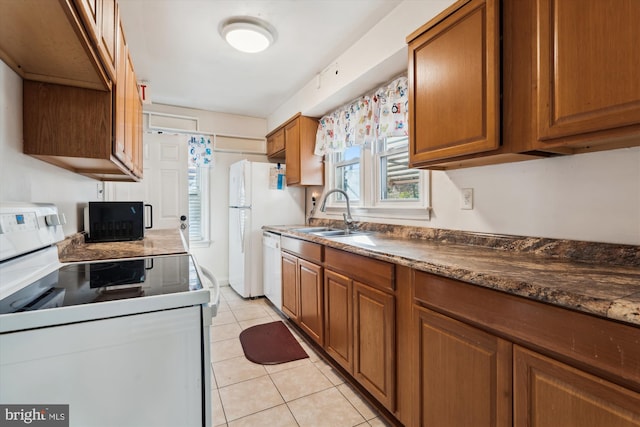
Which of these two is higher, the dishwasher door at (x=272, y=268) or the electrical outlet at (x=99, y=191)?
the electrical outlet at (x=99, y=191)

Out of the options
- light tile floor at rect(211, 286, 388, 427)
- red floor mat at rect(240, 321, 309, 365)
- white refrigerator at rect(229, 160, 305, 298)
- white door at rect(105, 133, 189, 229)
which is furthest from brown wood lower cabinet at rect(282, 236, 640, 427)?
white door at rect(105, 133, 189, 229)

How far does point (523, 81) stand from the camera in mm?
1182

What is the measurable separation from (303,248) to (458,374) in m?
1.49

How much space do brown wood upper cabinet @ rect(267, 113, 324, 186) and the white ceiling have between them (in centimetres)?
39

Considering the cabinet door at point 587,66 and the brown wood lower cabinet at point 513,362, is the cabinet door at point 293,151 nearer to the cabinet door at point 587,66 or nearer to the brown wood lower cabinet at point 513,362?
the brown wood lower cabinet at point 513,362

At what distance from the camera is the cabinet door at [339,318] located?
183 cm

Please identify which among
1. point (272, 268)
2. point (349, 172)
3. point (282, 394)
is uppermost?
point (349, 172)

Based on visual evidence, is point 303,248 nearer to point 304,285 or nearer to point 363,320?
point 304,285

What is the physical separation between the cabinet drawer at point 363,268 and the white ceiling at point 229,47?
5.21 ft

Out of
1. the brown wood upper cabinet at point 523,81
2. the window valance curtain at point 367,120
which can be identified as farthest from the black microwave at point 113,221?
the brown wood upper cabinet at point 523,81

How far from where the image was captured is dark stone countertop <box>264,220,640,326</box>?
755 mm

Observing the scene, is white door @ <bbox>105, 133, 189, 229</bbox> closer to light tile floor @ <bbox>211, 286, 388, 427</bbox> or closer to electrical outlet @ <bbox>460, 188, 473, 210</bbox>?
light tile floor @ <bbox>211, 286, 388, 427</bbox>

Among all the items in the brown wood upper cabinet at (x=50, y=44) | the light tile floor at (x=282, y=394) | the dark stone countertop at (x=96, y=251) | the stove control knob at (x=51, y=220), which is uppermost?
the brown wood upper cabinet at (x=50, y=44)

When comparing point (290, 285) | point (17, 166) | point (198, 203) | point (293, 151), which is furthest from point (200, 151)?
point (17, 166)
